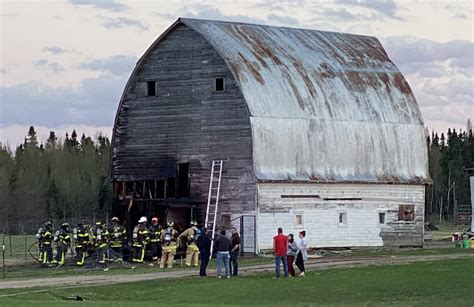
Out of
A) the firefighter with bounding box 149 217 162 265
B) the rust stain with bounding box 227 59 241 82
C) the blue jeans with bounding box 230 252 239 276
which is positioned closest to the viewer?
the blue jeans with bounding box 230 252 239 276

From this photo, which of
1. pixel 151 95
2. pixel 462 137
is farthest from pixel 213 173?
pixel 462 137

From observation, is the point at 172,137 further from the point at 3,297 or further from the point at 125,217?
the point at 3,297

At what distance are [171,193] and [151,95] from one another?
16.1 feet

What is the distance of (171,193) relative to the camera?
204 feet

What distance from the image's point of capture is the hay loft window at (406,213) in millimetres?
66062

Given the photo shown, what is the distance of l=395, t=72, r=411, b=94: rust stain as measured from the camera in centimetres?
6794

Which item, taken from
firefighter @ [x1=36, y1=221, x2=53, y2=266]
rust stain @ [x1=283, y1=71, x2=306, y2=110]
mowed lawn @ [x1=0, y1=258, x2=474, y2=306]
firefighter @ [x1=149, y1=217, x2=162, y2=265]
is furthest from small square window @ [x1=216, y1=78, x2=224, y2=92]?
mowed lawn @ [x1=0, y1=258, x2=474, y2=306]

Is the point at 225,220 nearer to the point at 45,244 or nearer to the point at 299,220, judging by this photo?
the point at 299,220

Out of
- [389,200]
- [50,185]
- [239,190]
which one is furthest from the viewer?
[50,185]

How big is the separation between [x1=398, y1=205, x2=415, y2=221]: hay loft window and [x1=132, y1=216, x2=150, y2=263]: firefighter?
50.2ft

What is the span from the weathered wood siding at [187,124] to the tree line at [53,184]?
40.3 metres

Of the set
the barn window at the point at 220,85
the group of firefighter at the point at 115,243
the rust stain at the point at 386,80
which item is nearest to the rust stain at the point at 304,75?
the barn window at the point at 220,85

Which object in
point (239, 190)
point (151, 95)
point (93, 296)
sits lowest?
point (93, 296)

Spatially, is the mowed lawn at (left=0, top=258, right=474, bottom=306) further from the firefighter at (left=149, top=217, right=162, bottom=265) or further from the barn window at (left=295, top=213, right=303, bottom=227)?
the barn window at (left=295, top=213, right=303, bottom=227)
